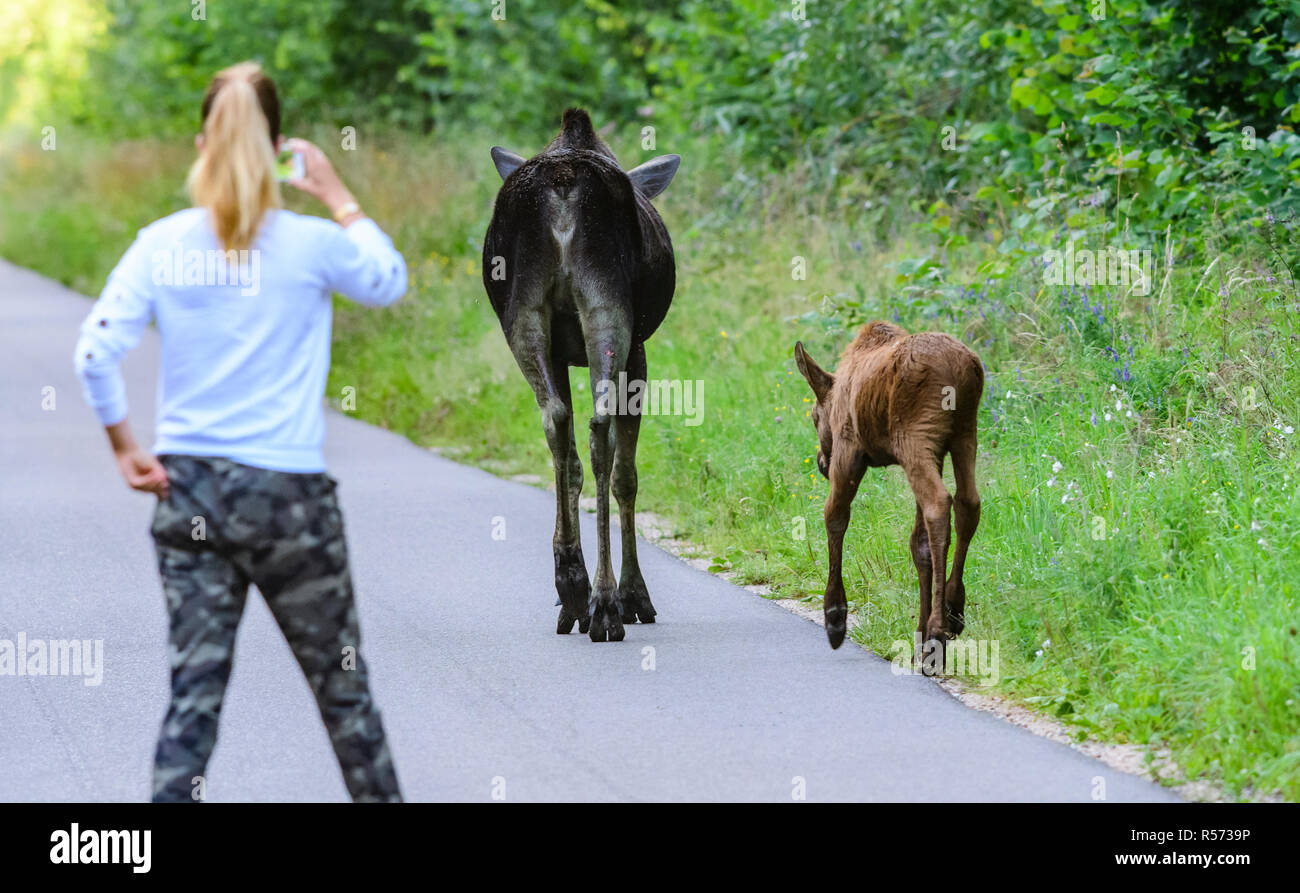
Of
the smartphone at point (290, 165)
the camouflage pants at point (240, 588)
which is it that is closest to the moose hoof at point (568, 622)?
the camouflage pants at point (240, 588)

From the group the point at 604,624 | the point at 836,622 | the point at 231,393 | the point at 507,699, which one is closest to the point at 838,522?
the point at 836,622

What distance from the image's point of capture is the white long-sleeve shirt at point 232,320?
15.3ft

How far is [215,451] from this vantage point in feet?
15.4

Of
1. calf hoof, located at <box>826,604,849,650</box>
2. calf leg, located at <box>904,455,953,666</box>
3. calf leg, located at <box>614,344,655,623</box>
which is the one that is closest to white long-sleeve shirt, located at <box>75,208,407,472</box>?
calf leg, located at <box>904,455,953,666</box>

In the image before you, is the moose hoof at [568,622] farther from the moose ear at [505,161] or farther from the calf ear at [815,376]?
the moose ear at [505,161]

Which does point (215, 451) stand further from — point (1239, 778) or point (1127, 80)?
point (1127, 80)

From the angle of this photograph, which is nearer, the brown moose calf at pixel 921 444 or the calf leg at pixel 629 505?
the brown moose calf at pixel 921 444

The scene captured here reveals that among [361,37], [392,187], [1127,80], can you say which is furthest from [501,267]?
[361,37]

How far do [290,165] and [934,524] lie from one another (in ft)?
10.2

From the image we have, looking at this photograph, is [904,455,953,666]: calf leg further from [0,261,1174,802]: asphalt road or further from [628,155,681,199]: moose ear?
[628,155,681,199]: moose ear

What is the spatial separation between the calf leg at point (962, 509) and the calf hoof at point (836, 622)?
0.43 meters

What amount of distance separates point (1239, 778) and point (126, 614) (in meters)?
5.39

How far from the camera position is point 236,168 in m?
4.57

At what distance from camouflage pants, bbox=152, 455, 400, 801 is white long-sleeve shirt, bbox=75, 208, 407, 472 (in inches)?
3.3
